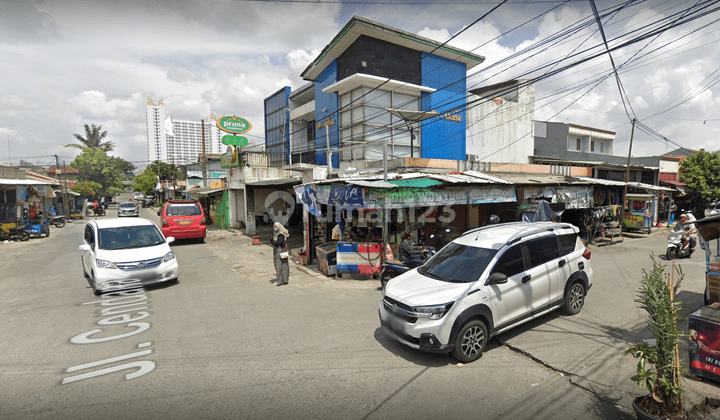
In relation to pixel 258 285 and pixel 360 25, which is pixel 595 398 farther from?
pixel 360 25

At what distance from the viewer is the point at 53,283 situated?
917cm

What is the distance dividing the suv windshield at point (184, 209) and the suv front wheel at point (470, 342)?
15.2 metres

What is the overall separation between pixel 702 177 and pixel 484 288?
28157 millimetres

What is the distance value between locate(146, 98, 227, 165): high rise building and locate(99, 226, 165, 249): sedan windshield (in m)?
33.4

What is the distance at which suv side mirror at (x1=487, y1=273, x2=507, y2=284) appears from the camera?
4890 millimetres

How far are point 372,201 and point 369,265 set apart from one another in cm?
193

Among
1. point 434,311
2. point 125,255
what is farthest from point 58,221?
point 434,311

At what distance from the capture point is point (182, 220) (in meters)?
16.0

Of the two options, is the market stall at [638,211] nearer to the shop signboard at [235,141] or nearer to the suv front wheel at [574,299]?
the suv front wheel at [574,299]

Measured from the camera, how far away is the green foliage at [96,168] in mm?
50938

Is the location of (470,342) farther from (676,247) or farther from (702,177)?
(702,177)

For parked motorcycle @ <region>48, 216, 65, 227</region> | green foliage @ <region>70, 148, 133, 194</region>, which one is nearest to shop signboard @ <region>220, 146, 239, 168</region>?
parked motorcycle @ <region>48, 216, 65, 227</region>

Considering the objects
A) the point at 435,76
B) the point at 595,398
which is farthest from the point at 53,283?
the point at 435,76

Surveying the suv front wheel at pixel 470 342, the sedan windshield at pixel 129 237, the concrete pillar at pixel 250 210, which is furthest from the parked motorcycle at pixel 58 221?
the suv front wheel at pixel 470 342
